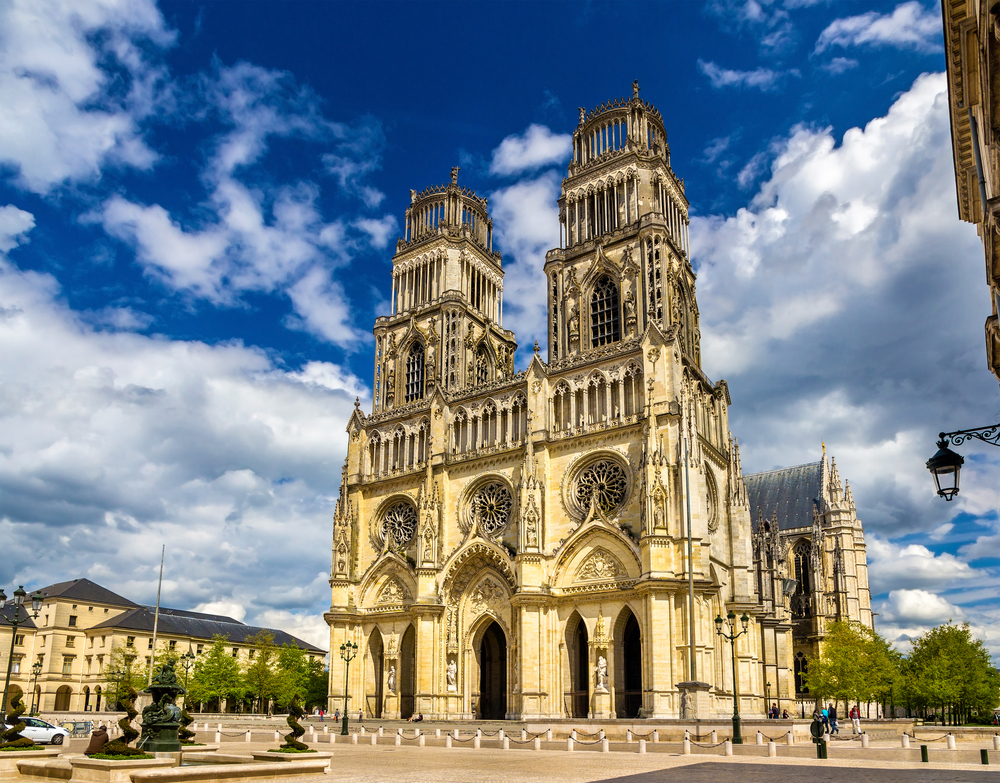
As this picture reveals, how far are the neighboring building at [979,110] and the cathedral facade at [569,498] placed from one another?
1079 inches

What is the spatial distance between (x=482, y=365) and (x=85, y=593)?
50.9 m

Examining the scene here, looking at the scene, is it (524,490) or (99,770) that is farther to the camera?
(524,490)

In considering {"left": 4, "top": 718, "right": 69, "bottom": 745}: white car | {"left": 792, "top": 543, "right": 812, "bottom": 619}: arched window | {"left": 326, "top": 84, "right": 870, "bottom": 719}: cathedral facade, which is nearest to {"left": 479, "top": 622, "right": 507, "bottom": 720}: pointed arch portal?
{"left": 326, "top": 84, "right": 870, "bottom": 719}: cathedral facade

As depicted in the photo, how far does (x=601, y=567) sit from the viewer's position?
46812 millimetres

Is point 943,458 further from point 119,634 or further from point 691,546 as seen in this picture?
point 119,634

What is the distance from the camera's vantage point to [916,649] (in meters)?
72.7

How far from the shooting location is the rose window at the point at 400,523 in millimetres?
57156

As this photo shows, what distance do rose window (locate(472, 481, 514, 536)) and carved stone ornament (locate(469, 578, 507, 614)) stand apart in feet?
10.5

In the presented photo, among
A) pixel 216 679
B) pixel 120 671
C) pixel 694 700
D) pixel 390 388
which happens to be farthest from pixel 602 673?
pixel 120 671

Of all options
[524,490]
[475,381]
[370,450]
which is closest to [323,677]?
[370,450]

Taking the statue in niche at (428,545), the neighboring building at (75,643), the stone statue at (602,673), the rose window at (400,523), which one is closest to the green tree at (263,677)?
the neighboring building at (75,643)

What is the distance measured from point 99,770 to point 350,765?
27.2 ft

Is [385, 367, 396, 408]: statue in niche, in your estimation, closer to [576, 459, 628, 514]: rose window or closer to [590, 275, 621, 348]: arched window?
[590, 275, 621, 348]: arched window

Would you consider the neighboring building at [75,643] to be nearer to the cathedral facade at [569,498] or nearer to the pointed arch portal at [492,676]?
the cathedral facade at [569,498]
